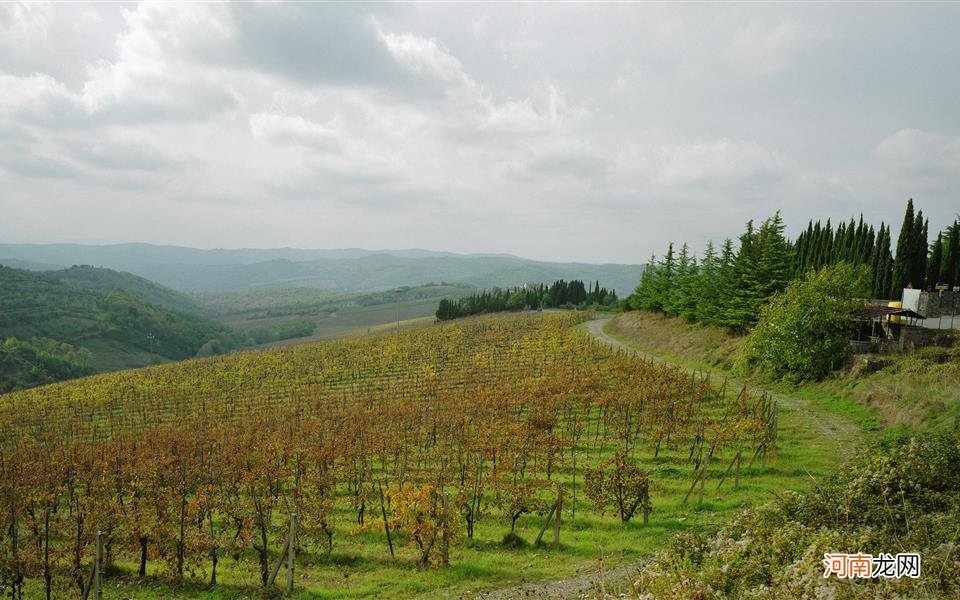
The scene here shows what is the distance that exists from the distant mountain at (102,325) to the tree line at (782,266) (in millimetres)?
137962

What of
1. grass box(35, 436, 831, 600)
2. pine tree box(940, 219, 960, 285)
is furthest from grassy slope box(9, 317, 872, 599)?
pine tree box(940, 219, 960, 285)

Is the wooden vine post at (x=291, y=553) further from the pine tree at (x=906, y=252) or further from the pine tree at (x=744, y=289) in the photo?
the pine tree at (x=906, y=252)

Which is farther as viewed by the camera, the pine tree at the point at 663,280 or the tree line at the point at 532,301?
the tree line at the point at 532,301

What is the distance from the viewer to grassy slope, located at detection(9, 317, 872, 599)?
14.1m

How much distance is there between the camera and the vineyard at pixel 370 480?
1552cm

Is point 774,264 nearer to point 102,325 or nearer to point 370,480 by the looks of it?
point 370,480

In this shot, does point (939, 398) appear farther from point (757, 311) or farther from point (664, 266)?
point (664, 266)

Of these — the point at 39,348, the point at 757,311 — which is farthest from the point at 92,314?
the point at 757,311

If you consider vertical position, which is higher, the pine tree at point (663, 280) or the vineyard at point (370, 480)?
the pine tree at point (663, 280)

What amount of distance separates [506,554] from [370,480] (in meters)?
7.55

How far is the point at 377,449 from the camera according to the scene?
2409 cm

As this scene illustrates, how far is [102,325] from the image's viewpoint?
156750 millimetres

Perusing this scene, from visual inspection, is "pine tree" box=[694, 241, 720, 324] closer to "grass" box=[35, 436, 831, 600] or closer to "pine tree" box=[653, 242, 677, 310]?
"pine tree" box=[653, 242, 677, 310]

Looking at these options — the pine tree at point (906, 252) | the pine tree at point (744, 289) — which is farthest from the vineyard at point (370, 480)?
the pine tree at point (906, 252)
